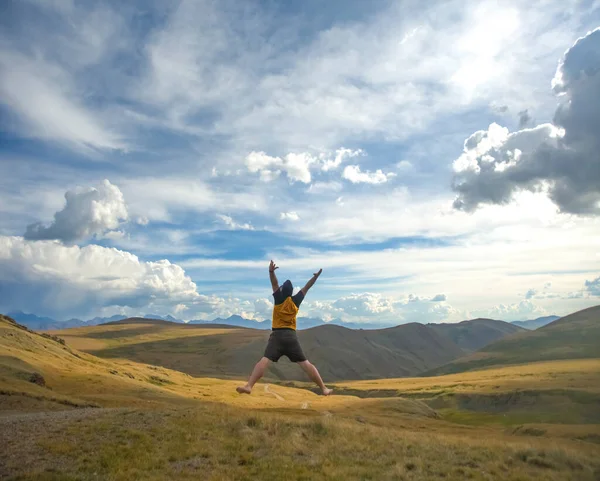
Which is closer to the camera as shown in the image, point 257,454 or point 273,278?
point 273,278

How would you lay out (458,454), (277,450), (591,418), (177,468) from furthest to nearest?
(591,418) → (458,454) → (277,450) → (177,468)

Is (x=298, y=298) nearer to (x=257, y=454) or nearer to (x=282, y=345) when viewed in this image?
(x=282, y=345)

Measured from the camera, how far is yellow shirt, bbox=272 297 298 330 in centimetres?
1019

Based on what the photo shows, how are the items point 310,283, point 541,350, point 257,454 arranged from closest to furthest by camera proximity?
point 310,283 → point 257,454 → point 541,350

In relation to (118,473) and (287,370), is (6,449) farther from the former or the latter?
(287,370)

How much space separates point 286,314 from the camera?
1019 centimetres

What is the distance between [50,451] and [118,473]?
279cm

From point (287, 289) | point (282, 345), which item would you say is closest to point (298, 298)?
point (287, 289)

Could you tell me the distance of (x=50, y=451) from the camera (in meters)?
11.1

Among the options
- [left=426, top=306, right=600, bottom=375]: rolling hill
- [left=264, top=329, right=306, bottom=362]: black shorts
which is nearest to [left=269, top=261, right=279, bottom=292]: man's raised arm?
[left=264, top=329, right=306, bottom=362]: black shorts

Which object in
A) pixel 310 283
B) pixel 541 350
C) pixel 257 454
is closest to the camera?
pixel 310 283

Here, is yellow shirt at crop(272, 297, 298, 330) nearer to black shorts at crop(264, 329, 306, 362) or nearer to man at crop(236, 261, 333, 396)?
man at crop(236, 261, 333, 396)

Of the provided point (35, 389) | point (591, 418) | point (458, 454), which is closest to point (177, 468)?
point (458, 454)

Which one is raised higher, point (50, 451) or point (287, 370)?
point (50, 451)
